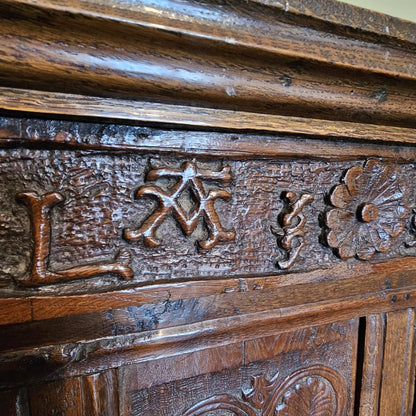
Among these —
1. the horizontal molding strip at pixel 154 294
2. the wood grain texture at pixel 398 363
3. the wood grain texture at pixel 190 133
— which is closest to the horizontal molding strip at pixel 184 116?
the wood grain texture at pixel 190 133

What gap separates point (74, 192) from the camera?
29 centimetres

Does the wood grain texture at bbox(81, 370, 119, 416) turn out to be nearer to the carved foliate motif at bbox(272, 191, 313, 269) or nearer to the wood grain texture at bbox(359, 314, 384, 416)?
the carved foliate motif at bbox(272, 191, 313, 269)

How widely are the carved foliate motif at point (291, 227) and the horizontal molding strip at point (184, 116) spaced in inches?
2.8

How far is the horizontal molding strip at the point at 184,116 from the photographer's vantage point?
0.82 feet

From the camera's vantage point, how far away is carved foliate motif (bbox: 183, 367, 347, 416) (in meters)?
0.39

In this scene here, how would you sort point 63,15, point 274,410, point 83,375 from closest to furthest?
point 63,15 → point 83,375 → point 274,410

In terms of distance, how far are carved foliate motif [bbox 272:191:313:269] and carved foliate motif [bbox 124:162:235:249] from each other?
0.06 m

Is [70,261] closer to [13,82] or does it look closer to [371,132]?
[13,82]

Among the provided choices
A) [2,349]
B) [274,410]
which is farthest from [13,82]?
[274,410]

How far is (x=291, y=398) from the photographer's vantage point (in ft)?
1.40

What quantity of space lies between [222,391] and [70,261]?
232 millimetres

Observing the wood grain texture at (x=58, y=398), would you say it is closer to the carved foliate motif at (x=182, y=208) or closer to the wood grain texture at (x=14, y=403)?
the wood grain texture at (x=14, y=403)

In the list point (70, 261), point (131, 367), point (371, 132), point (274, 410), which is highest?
point (371, 132)

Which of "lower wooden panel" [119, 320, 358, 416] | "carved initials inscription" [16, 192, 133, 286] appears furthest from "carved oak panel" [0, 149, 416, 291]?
"lower wooden panel" [119, 320, 358, 416]
